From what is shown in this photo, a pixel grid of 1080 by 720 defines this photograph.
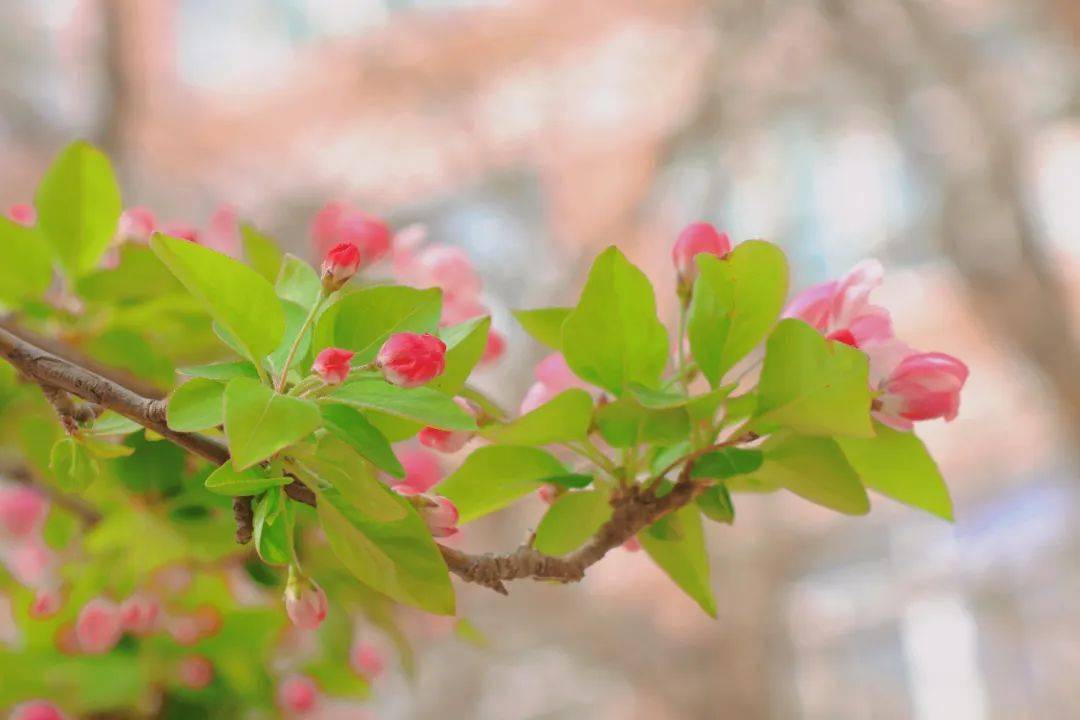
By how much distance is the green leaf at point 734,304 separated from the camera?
35 cm

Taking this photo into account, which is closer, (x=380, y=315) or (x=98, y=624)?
(x=380, y=315)

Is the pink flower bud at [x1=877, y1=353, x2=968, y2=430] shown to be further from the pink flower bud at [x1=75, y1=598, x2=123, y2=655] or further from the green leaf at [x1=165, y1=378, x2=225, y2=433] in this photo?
the pink flower bud at [x1=75, y1=598, x2=123, y2=655]

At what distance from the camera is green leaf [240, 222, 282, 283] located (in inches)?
19.7

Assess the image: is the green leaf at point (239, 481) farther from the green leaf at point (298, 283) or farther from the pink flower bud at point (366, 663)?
the pink flower bud at point (366, 663)

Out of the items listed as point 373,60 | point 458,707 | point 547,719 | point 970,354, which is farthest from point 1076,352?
point 547,719

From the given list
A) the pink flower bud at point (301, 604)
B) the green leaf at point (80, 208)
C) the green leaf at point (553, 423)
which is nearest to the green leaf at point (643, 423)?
the green leaf at point (553, 423)

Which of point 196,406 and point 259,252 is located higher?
point 259,252

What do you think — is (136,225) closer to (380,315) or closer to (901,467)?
(380,315)

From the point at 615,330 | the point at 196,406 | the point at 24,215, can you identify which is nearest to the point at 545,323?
the point at 615,330

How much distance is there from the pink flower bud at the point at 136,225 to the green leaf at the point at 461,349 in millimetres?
232

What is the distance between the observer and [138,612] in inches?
21.8

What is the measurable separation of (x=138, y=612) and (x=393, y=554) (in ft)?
0.98

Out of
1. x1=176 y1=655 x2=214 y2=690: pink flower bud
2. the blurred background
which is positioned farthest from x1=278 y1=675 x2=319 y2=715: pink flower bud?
the blurred background

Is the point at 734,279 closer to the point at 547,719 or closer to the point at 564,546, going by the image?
the point at 564,546
